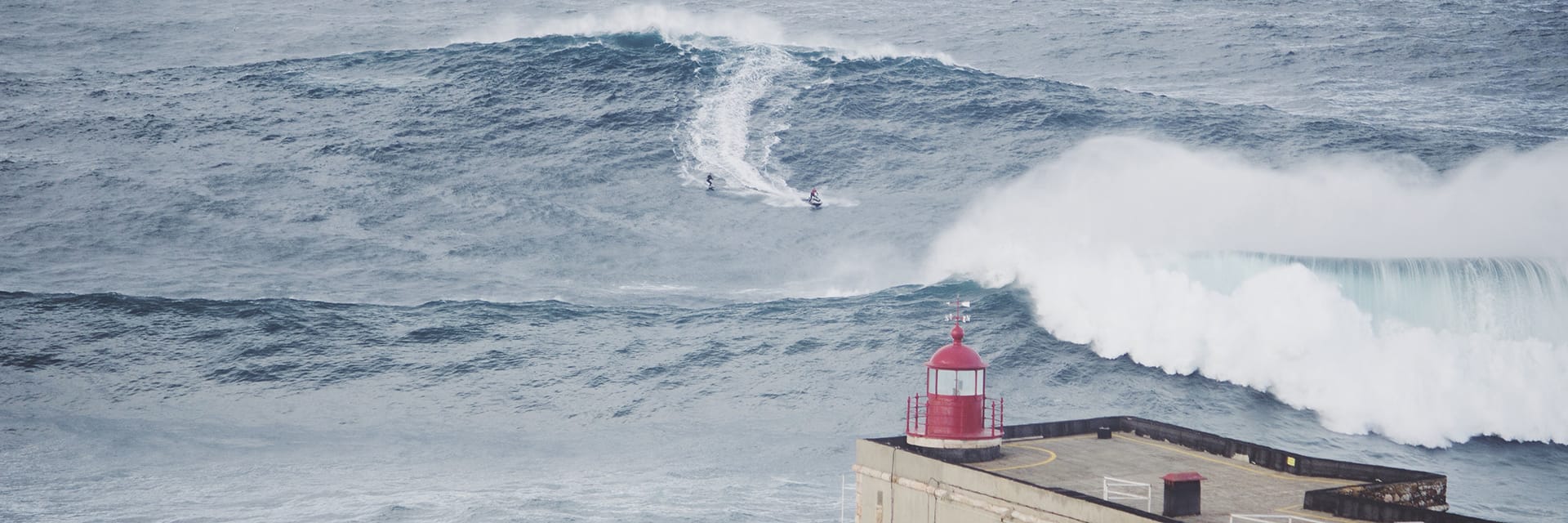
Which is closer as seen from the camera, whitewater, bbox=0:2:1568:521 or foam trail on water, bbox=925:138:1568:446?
whitewater, bbox=0:2:1568:521

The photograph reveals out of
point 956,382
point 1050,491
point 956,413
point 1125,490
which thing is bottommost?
point 1125,490

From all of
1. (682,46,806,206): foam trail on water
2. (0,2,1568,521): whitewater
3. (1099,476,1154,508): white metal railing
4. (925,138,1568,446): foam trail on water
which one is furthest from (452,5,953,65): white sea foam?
(1099,476,1154,508): white metal railing

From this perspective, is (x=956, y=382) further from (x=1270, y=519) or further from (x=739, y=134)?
(x=739, y=134)

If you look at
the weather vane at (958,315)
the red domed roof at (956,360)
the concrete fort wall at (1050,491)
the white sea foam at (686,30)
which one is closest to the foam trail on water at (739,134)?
the white sea foam at (686,30)

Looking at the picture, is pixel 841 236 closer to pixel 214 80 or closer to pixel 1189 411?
pixel 1189 411

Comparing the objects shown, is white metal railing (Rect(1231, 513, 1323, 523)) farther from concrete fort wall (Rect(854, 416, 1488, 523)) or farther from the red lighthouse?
the red lighthouse

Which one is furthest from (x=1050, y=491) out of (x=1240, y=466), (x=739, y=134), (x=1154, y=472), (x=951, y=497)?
(x=739, y=134)
